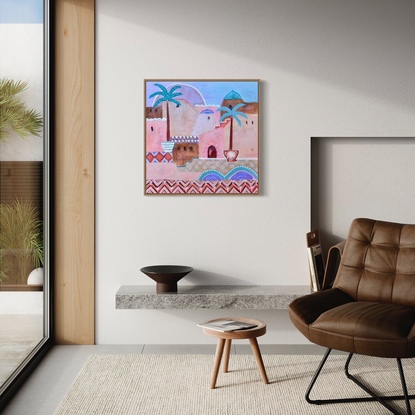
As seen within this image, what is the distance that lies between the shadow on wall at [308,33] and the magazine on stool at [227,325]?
1815 mm

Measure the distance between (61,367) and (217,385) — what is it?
1.01 m

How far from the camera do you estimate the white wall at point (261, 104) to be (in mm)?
4371

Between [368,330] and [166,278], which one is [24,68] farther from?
[368,330]

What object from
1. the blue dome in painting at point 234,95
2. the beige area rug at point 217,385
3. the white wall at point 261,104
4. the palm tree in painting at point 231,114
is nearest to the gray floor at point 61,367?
the beige area rug at point 217,385

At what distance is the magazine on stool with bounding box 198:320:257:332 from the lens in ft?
11.4

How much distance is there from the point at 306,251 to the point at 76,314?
1.65m

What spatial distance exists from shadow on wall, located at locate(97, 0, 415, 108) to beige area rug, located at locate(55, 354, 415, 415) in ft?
6.16

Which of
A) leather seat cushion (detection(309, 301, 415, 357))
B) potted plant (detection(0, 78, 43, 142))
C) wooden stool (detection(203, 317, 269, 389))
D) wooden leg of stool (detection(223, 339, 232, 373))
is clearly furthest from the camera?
wooden leg of stool (detection(223, 339, 232, 373))

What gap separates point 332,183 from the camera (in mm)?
4496

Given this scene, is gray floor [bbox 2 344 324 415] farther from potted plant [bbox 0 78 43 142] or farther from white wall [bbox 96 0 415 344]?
potted plant [bbox 0 78 43 142]

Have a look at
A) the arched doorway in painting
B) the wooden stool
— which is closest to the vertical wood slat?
the arched doorway in painting

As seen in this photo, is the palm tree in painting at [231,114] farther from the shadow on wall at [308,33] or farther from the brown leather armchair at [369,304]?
the brown leather armchair at [369,304]

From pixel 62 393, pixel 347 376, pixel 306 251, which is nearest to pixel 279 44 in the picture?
pixel 306 251

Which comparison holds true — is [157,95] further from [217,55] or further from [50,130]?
[50,130]
